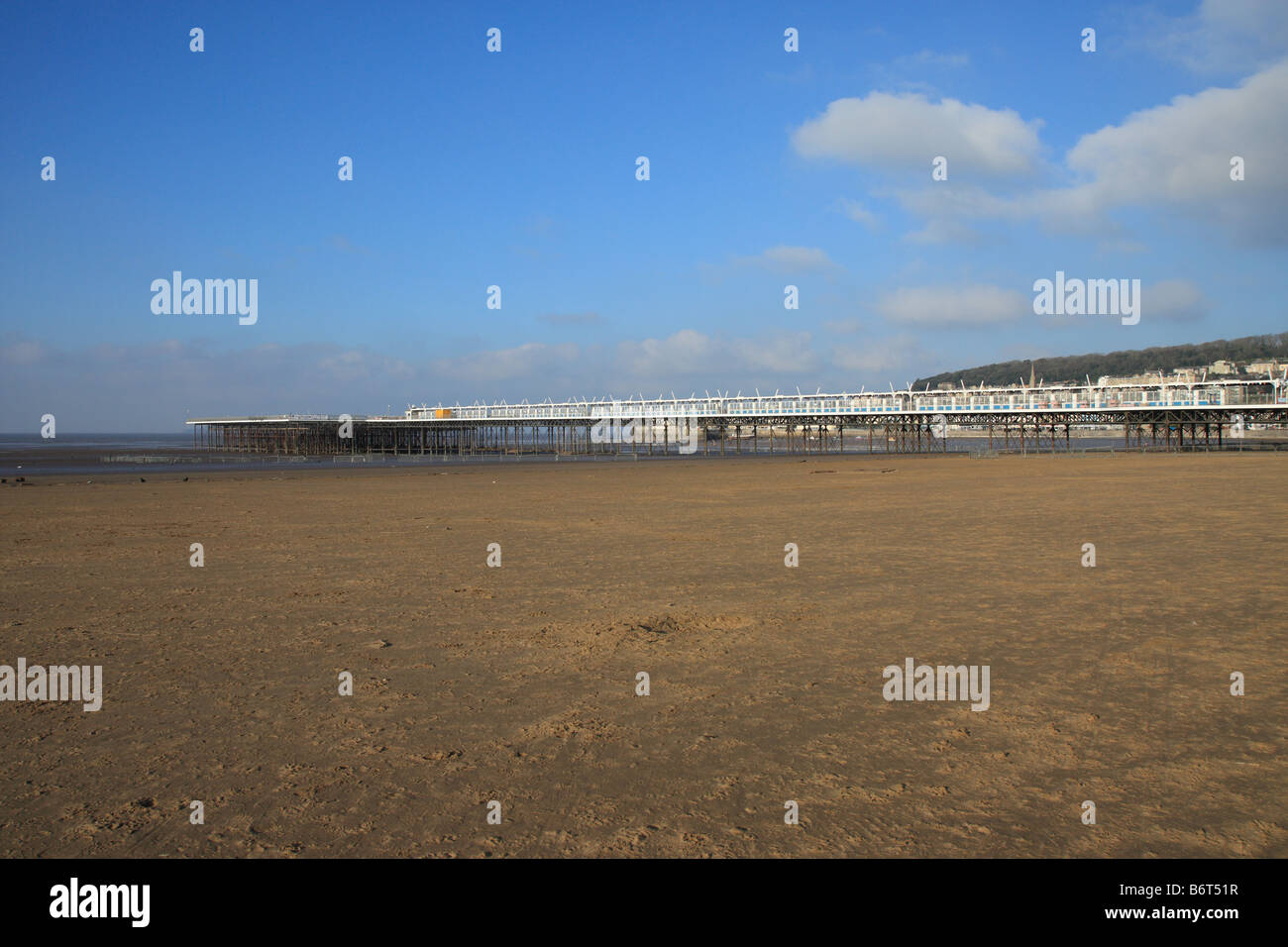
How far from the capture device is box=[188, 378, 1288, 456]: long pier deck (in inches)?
2741

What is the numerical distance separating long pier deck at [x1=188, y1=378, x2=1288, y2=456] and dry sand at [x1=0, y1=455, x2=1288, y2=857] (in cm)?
6643

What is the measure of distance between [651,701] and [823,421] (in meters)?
81.0

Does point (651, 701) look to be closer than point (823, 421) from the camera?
Yes

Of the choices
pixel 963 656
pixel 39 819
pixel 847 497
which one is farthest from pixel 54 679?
pixel 847 497

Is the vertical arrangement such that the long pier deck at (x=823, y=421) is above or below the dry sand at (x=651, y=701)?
above

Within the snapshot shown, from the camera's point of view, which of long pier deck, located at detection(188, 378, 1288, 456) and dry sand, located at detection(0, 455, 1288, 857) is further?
long pier deck, located at detection(188, 378, 1288, 456)

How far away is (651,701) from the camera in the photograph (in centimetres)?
559

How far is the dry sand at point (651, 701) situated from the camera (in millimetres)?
3777

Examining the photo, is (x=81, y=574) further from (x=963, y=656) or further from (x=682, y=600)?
(x=963, y=656)

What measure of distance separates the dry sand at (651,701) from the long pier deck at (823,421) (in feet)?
218

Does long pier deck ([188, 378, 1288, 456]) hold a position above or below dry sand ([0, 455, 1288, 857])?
above

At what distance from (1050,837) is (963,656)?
117 inches
